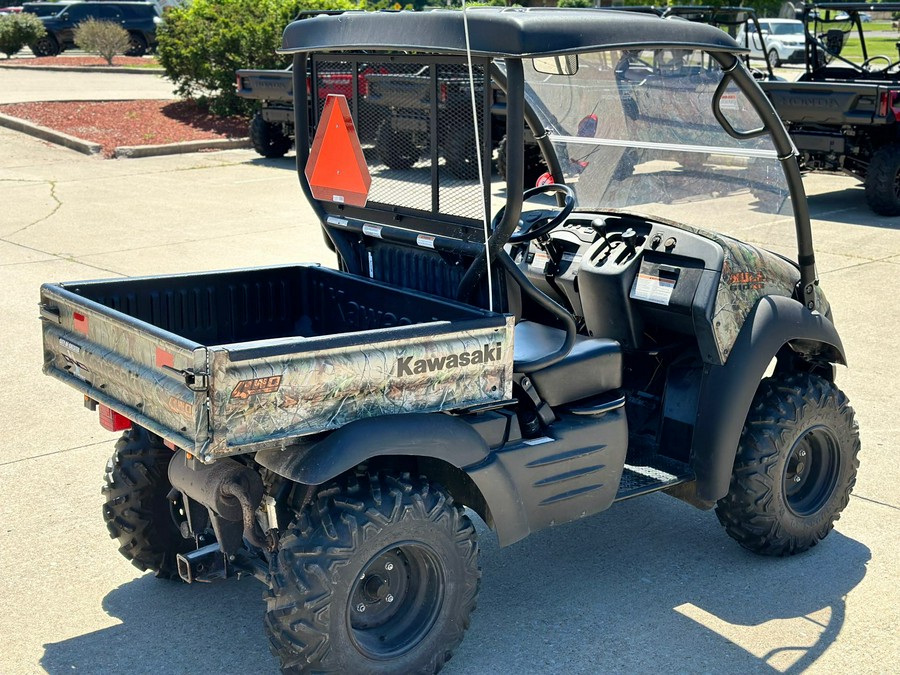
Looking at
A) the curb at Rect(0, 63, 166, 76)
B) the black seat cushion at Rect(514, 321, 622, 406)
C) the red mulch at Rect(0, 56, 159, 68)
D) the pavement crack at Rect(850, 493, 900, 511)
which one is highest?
the red mulch at Rect(0, 56, 159, 68)

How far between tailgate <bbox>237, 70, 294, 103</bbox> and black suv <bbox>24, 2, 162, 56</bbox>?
65.7 ft

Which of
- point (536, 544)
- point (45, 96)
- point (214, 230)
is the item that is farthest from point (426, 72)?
point (45, 96)

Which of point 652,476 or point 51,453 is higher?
point 652,476

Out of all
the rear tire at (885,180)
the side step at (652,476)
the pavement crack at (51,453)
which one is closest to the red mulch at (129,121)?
the rear tire at (885,180)

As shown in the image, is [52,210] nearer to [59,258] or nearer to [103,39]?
[59,258]

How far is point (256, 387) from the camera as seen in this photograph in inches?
116

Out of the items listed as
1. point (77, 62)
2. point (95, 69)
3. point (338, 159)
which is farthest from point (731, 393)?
point (77, 62)

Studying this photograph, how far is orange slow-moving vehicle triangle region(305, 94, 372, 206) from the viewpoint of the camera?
3.88 metres

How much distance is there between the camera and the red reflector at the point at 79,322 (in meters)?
3.48

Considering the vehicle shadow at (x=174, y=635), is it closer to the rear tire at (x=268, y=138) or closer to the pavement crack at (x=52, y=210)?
the pavement crack at (x=52, y=210)

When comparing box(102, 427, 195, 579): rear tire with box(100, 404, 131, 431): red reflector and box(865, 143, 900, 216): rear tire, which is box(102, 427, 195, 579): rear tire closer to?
box(100, 404, 131, 431): red reflector

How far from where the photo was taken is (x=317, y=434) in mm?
3195

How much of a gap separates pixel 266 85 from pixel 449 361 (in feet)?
37.8

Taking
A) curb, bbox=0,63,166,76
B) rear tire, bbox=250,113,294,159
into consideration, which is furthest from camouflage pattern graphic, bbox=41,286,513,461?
curb, bbox=0,63,166,76
